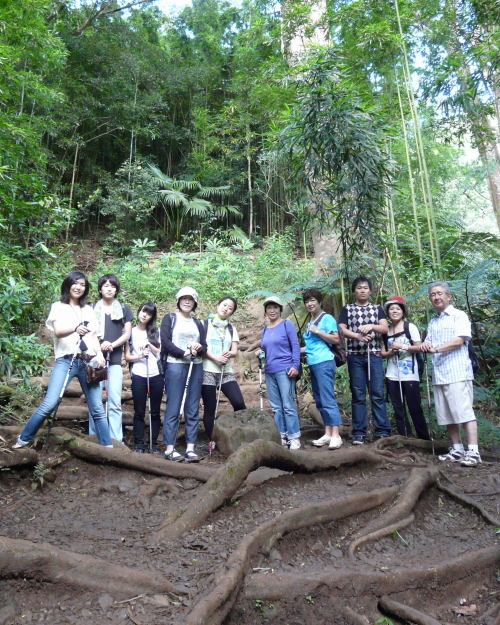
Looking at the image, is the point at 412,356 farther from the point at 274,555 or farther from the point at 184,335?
the point at 274,555

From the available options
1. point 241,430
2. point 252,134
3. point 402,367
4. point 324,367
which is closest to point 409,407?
point 402,367

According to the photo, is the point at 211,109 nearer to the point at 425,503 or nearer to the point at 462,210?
the point at 462,210

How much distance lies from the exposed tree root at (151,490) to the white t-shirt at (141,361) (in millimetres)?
1376

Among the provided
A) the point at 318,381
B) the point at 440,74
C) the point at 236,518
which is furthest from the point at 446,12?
the point at 236,518

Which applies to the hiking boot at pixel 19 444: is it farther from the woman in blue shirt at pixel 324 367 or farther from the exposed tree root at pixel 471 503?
the exposed tree root at pixel 471 503

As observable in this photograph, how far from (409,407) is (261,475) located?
2184 millimetres

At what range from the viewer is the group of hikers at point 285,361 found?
484cm

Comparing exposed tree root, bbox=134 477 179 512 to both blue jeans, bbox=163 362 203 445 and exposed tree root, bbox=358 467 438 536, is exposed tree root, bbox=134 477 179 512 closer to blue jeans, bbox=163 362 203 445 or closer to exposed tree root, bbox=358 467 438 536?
blue jeans, bbox=163 362 203 445

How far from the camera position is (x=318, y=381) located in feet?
17.4

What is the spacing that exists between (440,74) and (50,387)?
26.1 feet

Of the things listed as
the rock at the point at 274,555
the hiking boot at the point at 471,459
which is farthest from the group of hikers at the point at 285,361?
the rock at the point at 274,555

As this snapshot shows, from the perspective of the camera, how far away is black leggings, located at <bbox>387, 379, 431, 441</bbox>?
212 inches

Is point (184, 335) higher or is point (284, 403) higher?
point (184, 335)

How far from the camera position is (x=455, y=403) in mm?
4848
